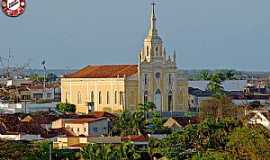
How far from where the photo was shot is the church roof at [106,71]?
77.1 meters

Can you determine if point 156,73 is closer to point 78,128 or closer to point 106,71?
point 106,71

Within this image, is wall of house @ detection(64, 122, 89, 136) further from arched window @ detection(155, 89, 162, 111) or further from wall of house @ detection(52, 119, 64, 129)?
arched window @ detection(155, 89, 162, 111)

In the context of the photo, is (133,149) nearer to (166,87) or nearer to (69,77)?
(166,87)

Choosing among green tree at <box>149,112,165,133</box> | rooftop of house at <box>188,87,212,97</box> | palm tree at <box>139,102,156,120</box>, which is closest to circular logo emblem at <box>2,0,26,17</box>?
green tree at <box>149,112,165,133</box>

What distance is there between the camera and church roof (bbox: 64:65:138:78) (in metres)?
77.1

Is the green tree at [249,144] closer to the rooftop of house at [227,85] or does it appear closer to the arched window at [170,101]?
the arched window at [170,101]

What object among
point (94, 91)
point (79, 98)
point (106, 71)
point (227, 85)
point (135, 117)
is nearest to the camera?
point (135, 117)

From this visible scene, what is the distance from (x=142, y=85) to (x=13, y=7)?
57794 millimetres

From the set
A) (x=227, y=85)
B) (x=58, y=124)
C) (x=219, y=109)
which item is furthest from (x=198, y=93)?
(x=58, y=124)

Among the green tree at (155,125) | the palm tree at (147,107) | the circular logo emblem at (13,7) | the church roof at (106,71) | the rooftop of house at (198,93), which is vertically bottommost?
the green tree at (155,125)

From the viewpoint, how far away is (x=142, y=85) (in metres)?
76.6

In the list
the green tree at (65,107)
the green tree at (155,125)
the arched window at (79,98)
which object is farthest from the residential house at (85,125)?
the arched window at (79,98)

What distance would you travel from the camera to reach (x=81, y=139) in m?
47.9

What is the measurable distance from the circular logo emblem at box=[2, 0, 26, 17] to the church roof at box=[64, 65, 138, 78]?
57083 mm
